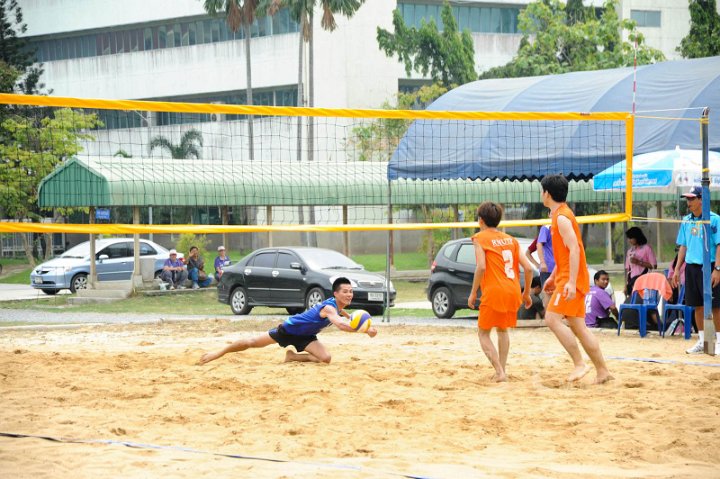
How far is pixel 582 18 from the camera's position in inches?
1912

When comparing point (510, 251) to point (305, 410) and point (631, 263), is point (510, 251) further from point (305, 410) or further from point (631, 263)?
point (631, 263)

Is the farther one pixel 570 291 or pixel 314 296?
pixel 314 296

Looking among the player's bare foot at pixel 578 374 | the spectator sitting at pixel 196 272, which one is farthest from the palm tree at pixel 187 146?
the player's bare foot at pixel 578 374

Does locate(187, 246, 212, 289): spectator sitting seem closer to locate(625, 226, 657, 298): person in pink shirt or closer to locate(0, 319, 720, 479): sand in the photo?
locate(625, 226, 657, 298): person in pink shirt

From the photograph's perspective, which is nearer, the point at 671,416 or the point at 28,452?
the point at 28,452

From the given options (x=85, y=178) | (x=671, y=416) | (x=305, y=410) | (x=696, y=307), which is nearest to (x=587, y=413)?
(x=671, y=416)

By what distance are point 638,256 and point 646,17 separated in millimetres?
45358

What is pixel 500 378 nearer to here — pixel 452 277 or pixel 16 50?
pixel 452 277

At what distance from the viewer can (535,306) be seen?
15516 mm

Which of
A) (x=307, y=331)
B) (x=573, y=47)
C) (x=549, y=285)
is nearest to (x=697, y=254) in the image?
(x=549, y=285)

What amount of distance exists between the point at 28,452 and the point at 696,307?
296 inches

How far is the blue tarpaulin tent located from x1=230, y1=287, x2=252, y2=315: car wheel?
175 inches

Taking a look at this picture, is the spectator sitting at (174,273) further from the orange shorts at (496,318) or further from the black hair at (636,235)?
the orange shorts at (496,318)

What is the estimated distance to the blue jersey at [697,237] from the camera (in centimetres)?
1089
